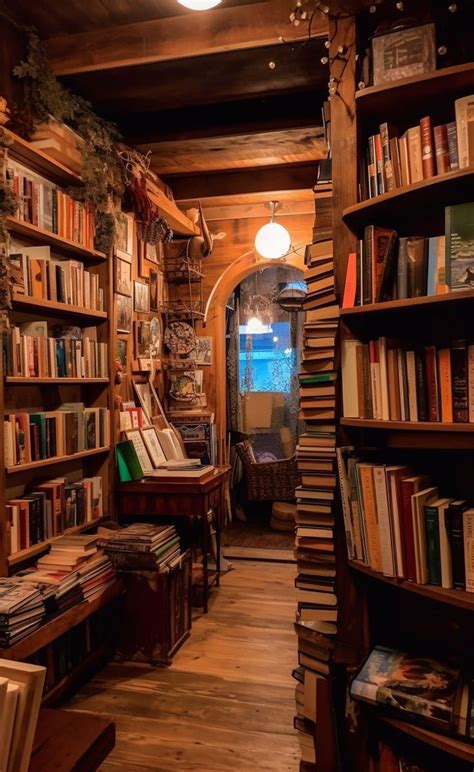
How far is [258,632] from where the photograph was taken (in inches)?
128

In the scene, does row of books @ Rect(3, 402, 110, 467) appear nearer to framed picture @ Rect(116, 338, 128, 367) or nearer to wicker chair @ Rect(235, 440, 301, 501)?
framed picture @ Rect(116, 338, 128, 367)

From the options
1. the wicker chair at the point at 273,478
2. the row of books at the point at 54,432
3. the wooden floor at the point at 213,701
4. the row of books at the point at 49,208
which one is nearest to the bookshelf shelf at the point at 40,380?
the row of books at the point at 54,432

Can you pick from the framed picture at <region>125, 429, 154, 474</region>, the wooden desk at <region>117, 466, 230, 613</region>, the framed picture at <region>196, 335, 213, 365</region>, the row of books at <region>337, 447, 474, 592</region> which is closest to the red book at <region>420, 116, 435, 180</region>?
the row of books at <region>337, 447, 474, 592</region>

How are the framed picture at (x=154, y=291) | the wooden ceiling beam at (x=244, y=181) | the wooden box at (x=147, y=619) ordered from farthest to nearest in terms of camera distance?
the framed picture at (x=154, y=291)
the wooden ceiling beam at (x=244, y=181)
the wooden box at (x=147, y=619)

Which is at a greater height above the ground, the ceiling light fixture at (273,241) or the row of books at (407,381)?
the ceiling light fixture at (273,241)

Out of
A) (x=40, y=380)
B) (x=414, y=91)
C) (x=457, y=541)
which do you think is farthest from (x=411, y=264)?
(x=40, y=380)

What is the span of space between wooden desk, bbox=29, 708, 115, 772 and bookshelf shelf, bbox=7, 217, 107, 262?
1918mm

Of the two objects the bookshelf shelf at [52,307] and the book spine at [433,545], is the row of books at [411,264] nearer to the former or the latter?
the book spine at [433,545]

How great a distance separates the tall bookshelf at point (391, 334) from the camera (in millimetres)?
1644

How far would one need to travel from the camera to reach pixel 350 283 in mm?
1808

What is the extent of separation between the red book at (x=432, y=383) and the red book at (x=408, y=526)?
19cm

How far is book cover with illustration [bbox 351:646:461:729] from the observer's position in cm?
152

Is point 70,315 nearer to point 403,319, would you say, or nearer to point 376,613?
point 403,319

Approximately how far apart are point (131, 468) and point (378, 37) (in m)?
2.51
